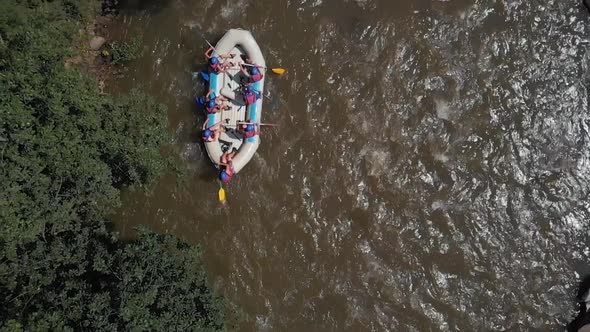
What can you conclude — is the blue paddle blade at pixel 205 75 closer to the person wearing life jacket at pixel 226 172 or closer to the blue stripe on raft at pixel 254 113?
the blue stripe on raft at pixel 254 113

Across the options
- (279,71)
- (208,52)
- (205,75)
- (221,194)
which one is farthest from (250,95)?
(221,194)

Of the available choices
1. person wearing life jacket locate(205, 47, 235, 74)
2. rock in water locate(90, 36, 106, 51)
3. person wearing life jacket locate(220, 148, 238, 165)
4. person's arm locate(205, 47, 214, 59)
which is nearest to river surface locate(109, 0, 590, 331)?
person wearing life jacket locate(220, 148, 238, 165)

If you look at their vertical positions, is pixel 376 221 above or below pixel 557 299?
above

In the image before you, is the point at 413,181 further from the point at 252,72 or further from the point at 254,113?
the point at 252,72

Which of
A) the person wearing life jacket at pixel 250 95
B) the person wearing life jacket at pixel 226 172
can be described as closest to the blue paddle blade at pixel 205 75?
the person wearing life jacket at pixel 250 95

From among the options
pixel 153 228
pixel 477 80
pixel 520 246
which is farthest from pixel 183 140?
pixel 520 246

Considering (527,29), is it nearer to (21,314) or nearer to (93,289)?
(93,289)
